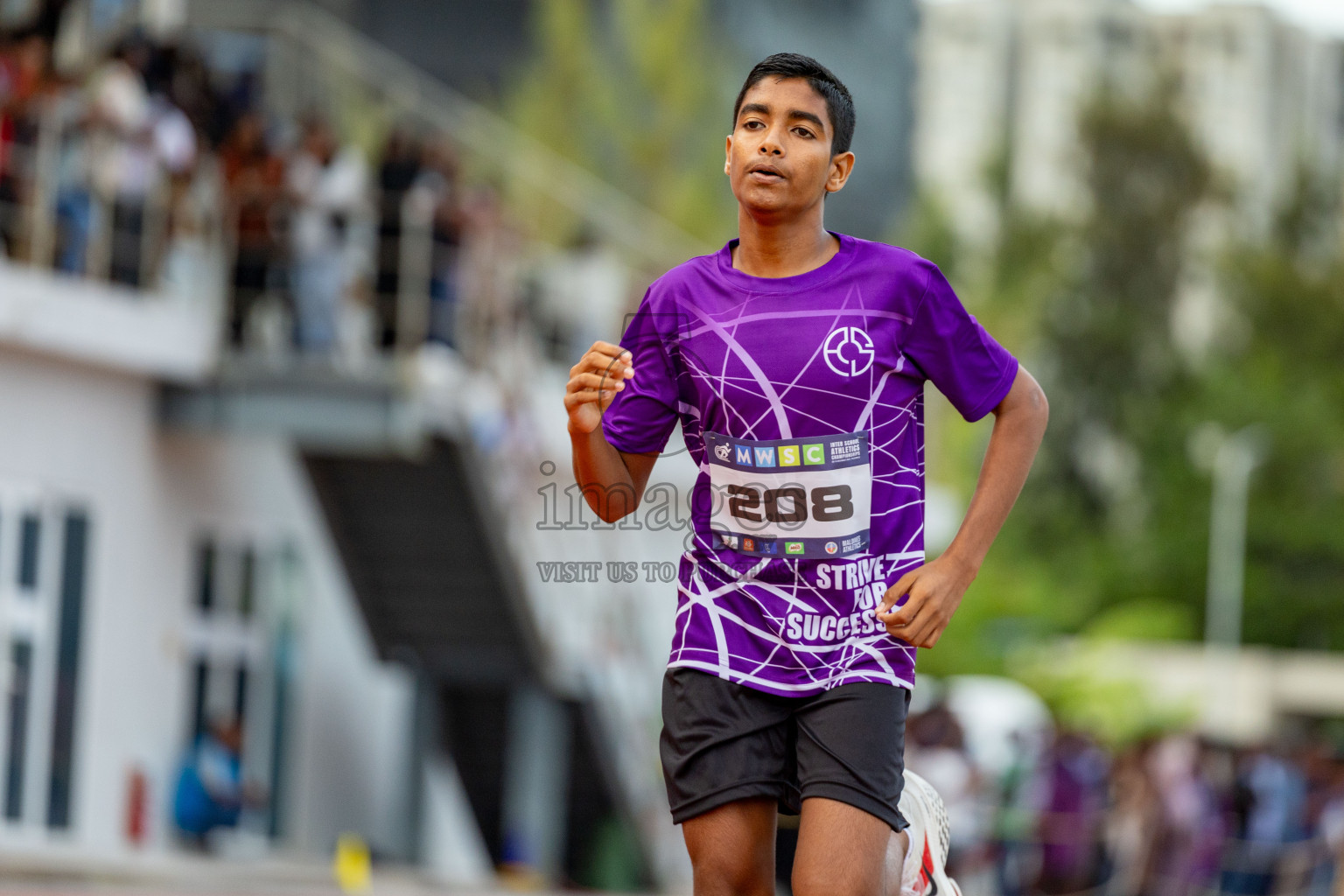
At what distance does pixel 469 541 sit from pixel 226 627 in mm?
2596

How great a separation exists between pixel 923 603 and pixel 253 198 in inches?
514

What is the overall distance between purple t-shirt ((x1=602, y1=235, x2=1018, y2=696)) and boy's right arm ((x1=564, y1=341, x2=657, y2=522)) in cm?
18

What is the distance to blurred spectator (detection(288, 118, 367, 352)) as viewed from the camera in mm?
16531

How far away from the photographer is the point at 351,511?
18.6 meters

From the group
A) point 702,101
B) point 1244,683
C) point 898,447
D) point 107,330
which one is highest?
point 702,101

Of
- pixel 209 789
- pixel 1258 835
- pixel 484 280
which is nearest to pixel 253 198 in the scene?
pixel 484 280

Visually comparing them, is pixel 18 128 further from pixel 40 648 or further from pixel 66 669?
pixel 66 669

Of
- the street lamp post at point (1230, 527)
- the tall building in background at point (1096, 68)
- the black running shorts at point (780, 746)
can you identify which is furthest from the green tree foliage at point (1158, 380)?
the black running shorts at point (780, 746)

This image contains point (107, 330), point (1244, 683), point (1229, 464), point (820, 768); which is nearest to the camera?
point (820, 768)

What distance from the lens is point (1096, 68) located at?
77.8 m

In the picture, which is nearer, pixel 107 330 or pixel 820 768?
pixel 820 768

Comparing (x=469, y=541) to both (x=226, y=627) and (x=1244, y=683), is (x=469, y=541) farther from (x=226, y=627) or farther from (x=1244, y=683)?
(x=1244, y=683)

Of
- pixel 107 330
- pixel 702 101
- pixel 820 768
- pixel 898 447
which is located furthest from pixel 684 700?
pixel 702 101

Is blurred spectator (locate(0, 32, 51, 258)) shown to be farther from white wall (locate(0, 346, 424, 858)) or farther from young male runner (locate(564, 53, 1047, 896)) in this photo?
young male runner (locate(564, 53, 1047, 896))
